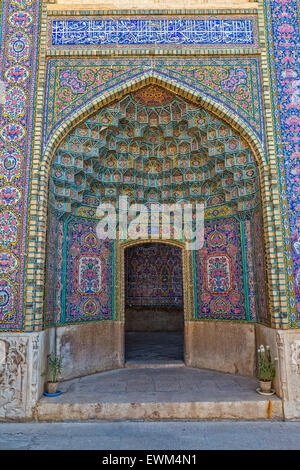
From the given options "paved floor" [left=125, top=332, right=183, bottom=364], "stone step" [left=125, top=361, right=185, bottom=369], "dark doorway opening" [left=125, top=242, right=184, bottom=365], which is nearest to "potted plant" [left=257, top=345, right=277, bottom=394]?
"stone step" [left=125, top=361, right=185, bottom=369]

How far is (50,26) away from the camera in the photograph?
5.28 meters

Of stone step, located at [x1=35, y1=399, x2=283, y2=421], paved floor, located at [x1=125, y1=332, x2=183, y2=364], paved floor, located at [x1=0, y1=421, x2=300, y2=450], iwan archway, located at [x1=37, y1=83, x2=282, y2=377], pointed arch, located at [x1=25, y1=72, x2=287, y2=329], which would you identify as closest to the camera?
paved floor, located at [x1=0, y1=421, x2=300, y2=450]

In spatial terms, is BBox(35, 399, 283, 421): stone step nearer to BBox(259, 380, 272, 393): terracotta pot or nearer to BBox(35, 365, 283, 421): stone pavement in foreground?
BBox(35, 365, 283, 421): stone pavement in foreground

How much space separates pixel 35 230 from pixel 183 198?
9.52 ft

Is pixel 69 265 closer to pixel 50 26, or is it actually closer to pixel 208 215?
pixel 208 215

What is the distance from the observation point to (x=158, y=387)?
15.8 ft

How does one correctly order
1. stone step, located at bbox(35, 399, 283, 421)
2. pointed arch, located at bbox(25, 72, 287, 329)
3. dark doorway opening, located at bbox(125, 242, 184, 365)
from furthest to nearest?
dark doorway opening, located at bbox(125, 242, 184, 365) < pointed arch, located at bbox(25, 72, 287, 329) < stone step, located at bbox(35, 399, 283, 421)

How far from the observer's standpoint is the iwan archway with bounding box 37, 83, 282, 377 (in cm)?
520

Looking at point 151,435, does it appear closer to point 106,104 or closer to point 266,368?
point 266,368

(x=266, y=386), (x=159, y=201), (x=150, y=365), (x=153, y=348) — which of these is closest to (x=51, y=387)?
(x=150, y=365)

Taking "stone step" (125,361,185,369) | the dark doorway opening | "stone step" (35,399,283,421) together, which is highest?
the dark doorway opening

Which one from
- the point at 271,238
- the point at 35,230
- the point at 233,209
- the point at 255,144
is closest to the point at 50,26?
the point at 35,230

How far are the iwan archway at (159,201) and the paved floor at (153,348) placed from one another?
566 millimetres

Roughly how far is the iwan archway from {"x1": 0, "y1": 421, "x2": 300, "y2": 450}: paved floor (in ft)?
4.52
